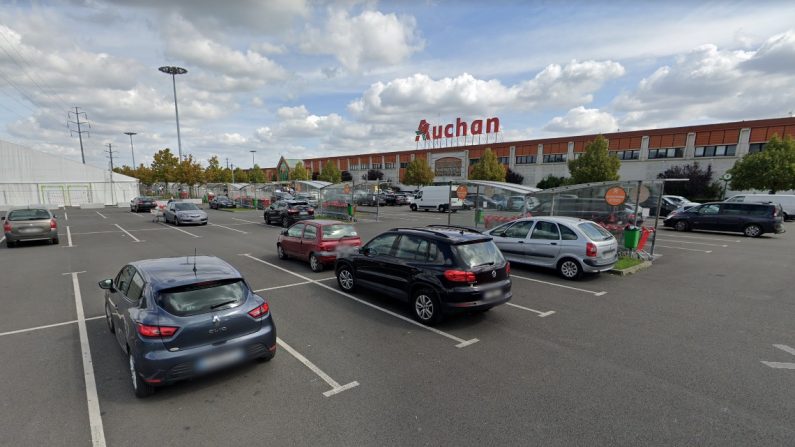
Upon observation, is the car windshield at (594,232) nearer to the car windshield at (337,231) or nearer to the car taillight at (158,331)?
the car windshield at (337,231)

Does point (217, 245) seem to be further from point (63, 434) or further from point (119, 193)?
point (119, 193)

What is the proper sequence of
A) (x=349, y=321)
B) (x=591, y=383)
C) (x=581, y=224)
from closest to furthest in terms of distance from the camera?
(x=591, y=383), (x=349, y=321), (x=581, y=224)

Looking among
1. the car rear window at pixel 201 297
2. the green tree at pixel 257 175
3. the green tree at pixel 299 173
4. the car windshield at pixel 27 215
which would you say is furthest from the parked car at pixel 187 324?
the green tree at pixel 257 175

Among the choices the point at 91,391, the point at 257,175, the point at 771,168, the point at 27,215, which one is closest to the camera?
the point at 91,391

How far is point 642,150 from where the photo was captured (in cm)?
4359

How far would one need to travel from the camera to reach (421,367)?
4.82 meters

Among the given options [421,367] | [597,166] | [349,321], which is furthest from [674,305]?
[597,166]

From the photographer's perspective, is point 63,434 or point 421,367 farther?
point 421,367

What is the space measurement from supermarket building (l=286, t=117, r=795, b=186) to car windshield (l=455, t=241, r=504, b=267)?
45.6 m

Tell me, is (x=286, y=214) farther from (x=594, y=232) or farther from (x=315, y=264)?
(x=594, y=232)

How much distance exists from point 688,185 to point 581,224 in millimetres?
38939

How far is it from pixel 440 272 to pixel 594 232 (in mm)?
5482

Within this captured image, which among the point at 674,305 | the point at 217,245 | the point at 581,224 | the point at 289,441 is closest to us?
the point at 289,441

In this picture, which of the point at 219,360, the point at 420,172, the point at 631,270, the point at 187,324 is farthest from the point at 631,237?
the point at 420,172
